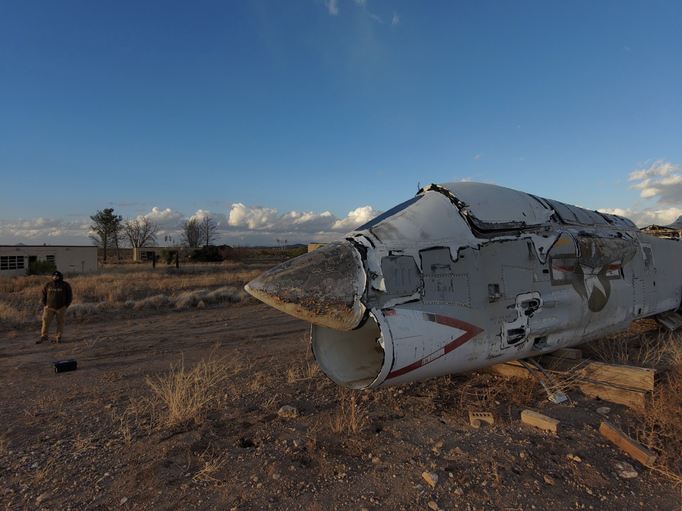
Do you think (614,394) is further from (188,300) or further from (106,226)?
(106,226)

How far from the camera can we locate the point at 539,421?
4.17 metres

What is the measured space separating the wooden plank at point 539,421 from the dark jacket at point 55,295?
34.4ft

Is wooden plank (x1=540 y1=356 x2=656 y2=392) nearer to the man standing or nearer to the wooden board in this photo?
the wooden board

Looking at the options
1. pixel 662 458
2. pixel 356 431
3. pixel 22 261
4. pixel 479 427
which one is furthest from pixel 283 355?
pixel 22 261

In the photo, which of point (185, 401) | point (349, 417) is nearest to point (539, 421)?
point (349, 417)

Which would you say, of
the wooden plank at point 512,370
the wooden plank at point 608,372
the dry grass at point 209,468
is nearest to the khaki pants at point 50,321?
the dry grass at point 209,468

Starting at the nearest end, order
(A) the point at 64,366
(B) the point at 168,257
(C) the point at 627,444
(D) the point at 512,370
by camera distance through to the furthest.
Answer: (C) the point at 627,444 < (D) the point at 512,370 < (A) the point at 64,366 < (B) the point at 168,257

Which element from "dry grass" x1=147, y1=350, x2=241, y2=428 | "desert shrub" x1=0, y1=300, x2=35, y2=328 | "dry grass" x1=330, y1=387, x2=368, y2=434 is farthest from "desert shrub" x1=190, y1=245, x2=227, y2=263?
"dry grass" x1=330, y1=387, x2=368, y2=434

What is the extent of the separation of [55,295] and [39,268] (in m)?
27.3

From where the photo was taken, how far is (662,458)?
11.5ft

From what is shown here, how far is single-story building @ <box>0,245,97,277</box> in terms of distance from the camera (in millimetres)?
29261

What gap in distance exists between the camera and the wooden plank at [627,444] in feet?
11.4

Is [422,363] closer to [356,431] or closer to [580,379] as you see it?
[356,431]

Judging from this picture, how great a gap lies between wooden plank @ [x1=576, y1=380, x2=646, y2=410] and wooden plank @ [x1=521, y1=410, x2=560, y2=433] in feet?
4.65
